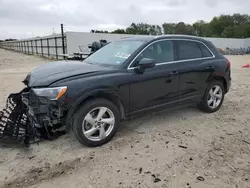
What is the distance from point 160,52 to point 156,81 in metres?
0.57

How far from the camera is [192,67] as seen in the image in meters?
4.33

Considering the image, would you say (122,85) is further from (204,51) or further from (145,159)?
(204,51)

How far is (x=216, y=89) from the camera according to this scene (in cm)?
486

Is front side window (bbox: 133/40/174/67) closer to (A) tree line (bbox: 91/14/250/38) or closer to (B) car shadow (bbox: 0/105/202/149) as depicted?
(B) car shadow (bbox: 0/105/202/149)

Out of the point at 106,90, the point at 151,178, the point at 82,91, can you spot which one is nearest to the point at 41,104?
the point at 82,91

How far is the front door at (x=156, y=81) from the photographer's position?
3.68 metres

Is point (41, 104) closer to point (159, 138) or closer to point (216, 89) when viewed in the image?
point (159, 138)

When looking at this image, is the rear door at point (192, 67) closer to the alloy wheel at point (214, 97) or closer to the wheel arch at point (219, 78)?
the wheel arch at point (219, 78)

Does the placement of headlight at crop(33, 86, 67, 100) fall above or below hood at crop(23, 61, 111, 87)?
below

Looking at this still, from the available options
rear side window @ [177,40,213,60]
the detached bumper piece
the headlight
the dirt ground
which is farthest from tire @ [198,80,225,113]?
the detached bumper piece

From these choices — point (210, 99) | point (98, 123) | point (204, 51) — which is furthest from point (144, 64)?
point (210, 99)

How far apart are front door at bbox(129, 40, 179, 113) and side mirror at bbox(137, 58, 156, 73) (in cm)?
9

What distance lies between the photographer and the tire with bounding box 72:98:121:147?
3.18 metres

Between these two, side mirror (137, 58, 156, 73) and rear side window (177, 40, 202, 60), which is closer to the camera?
side mirror (137, 58, 156, 73)
